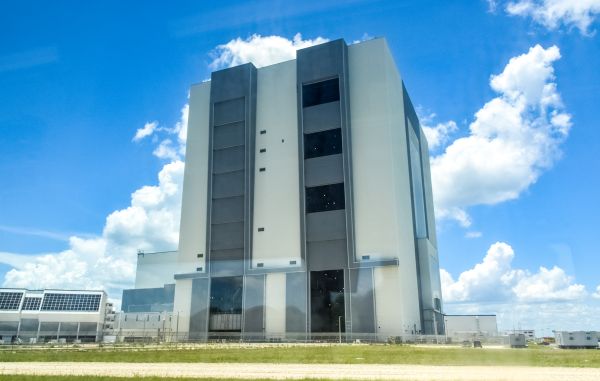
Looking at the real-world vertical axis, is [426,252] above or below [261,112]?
below

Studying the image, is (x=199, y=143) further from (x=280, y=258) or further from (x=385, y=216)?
(x=385, y=216)

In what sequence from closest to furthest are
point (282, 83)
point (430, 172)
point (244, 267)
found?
point (244, 267) → point (282, 83) → point (430, 172)

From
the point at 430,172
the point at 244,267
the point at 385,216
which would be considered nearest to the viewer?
the point at 385,216

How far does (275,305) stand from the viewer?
3916 cm

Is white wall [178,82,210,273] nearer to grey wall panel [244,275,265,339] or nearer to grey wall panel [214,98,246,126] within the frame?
grey wall panel [214,98,246,126]

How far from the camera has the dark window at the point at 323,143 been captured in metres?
42.0

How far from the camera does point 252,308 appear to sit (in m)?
39.7

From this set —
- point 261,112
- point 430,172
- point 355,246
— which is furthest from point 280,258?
point 430,172

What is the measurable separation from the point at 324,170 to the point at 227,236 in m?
10.7

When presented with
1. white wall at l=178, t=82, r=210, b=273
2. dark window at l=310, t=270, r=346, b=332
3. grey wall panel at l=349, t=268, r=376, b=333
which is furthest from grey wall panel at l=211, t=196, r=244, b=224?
grey wall panel at l=349, t=268, r=376, b=333

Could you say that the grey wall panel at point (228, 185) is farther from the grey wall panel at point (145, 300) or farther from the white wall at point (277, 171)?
the grey wall panel at point (145, 300)

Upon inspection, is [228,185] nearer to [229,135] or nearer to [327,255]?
[229,135]

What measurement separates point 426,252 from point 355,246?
1191 centimetres

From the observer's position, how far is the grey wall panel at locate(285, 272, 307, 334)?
37.9 meters
